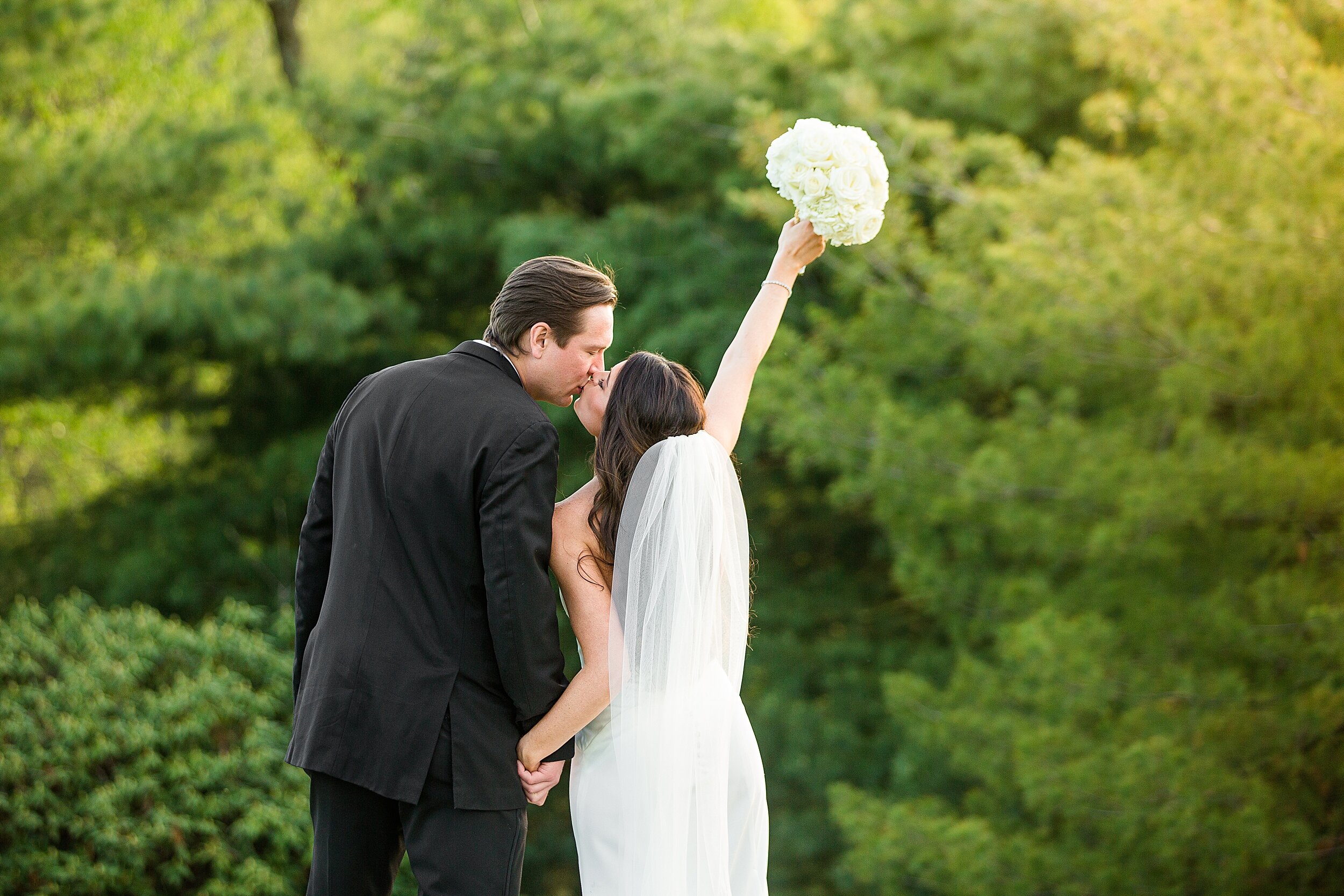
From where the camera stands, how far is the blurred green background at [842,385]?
4488 mm

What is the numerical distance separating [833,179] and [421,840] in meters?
1.55

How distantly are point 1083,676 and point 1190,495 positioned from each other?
2.88 ft

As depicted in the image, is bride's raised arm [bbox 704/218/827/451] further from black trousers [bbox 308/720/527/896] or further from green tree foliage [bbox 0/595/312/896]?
green tree foliage [bbox 0/595/312/896]

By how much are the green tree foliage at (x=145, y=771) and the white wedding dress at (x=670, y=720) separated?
1888mm

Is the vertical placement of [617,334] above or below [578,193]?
below

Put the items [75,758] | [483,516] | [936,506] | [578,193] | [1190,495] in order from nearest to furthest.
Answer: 1. [483,516]
2. [75,758]
3. [1190,495]
4. [936,506]
5. [578,193]

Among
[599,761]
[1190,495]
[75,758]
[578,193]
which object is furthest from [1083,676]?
[578,193]

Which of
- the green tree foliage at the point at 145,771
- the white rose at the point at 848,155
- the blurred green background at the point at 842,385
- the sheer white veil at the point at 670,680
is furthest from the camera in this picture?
the blurred green background at the point at 842,385

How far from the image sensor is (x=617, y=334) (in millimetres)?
7305

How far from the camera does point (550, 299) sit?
91.0 inches

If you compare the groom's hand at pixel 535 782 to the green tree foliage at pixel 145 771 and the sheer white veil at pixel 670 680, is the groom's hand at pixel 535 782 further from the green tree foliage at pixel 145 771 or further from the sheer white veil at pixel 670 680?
the green tree foliage at pixel 145 771

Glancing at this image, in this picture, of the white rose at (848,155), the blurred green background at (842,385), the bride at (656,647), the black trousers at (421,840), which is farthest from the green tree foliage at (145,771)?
the white rose at (848,155)

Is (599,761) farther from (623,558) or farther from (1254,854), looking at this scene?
(1254,854)

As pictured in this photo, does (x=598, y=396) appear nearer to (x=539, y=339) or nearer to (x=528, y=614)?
(x=539, y=339)
